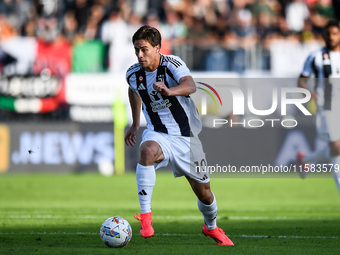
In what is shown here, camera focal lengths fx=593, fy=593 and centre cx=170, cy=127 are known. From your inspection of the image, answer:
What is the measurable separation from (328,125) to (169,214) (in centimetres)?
260

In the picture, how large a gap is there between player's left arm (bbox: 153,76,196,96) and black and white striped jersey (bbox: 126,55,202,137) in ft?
0.79

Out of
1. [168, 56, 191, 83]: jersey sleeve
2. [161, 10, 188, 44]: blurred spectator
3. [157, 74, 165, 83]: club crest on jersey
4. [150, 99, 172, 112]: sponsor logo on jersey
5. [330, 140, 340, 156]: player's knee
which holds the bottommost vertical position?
[330, 140, 340, 156]: player's knee

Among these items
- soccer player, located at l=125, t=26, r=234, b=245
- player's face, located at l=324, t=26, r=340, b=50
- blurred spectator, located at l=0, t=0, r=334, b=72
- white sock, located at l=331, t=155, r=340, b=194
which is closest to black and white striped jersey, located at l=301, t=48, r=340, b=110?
player's face, located at l=324, t=26, r=340, b=50

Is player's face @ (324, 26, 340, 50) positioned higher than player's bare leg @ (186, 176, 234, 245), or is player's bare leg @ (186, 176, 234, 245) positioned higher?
player's face @ (324, 26, 340, 50)

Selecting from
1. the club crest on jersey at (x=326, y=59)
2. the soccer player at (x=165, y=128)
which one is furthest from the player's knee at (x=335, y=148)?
the soccer player at (x=165, y=128)

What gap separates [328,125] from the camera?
753 centimetres

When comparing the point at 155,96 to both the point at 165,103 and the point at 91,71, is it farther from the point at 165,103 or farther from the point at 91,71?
the point at 91,71

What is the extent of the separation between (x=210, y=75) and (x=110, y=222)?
10.5 meters

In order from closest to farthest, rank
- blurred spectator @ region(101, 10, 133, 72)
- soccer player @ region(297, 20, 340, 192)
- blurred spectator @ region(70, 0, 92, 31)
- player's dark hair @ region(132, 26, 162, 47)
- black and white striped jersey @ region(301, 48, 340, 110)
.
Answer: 1. player's dark hair @ region(132, 26, 162, 47)
2. soccer player @ region(297, 20, 340, 192)
3. black and white striped jersey @ region(301, 48, 340, 110)
4. blurred spectator @ region(101, 10, 133, 72)
5. blurred spectator @ region(70, 0, 92, 31)

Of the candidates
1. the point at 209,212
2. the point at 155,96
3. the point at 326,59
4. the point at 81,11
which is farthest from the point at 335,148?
the point at 81,11

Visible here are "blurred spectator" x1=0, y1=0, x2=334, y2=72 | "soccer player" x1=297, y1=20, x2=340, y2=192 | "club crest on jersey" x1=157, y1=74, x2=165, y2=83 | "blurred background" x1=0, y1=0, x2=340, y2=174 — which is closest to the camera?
"club crest on jersey" x1=157, y1=74, x2=165, y2=83

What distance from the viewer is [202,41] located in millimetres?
16172

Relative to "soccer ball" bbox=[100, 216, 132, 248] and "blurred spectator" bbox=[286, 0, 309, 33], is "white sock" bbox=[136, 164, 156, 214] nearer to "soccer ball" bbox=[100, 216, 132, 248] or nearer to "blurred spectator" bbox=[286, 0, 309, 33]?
"soccer ball" bbox=[100, 216, 132, 248]

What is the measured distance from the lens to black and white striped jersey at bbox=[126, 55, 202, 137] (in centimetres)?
556
